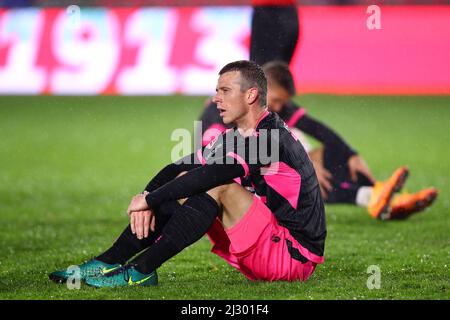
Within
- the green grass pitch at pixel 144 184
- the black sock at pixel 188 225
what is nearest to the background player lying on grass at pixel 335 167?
the green grass pitch at pixel 144 184

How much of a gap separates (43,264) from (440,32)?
442 inches

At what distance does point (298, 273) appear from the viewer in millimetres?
5039

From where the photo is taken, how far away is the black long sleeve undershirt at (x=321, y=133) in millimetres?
7797

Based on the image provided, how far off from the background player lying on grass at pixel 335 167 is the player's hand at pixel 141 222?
2188 mm

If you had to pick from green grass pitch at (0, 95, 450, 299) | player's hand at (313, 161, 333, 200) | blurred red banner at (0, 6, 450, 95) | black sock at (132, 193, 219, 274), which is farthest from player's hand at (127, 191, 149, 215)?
blurred red banner at (0, 6, 450, 95)

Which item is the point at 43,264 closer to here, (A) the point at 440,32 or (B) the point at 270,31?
(B) the point at 270,31

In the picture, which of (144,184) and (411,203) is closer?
(411,203)

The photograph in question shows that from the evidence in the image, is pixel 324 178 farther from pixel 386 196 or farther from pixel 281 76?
pixel 281 76

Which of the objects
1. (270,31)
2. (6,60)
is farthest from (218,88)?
(6,60)

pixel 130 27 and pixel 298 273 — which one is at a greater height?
pixel 130 27

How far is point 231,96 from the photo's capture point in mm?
5012

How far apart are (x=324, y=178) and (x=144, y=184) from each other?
7.39 ft

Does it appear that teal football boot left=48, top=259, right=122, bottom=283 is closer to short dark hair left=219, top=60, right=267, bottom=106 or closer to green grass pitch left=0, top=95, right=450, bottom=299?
green grass pitch left=0, top=95, right=450, bottom=299

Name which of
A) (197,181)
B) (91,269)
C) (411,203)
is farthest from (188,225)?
(411,203)
